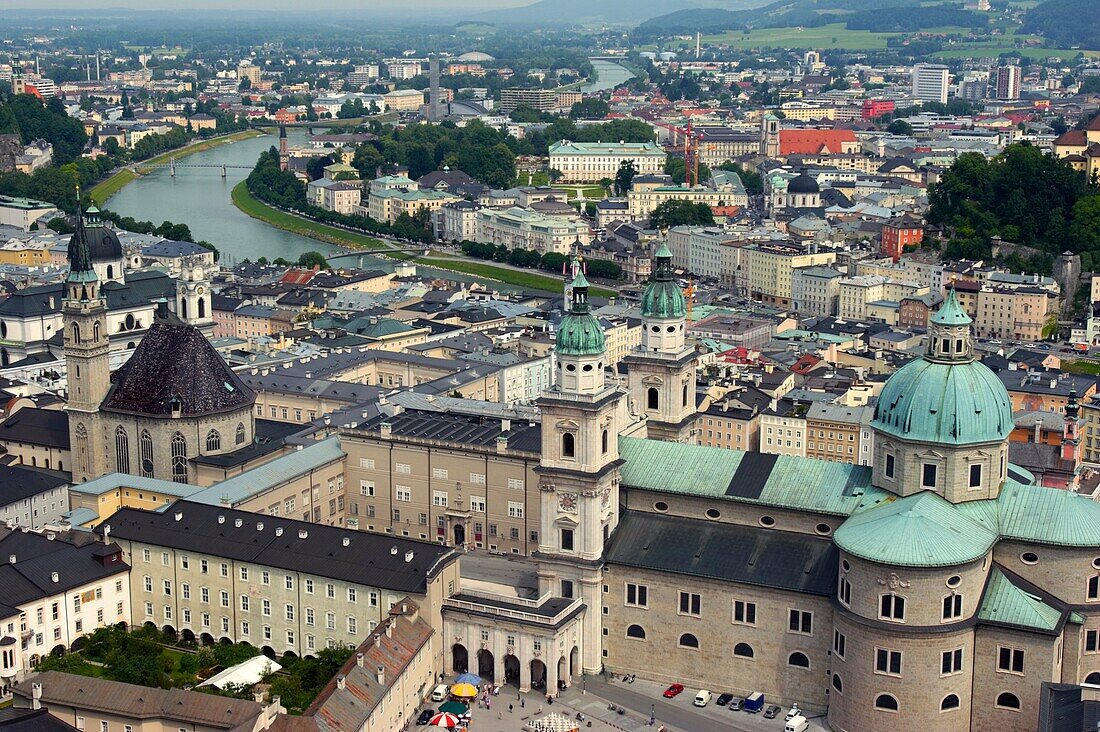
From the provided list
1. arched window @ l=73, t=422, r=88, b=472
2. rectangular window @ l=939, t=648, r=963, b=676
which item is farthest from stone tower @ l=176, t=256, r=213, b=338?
rectangular window @ l=939, t=648, r=963, b=676

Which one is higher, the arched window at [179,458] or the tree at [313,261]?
the arched window at [179,458]

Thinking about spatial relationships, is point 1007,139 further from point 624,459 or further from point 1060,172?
point 624,459

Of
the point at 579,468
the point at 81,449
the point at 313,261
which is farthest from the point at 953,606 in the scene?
the point at 313,261

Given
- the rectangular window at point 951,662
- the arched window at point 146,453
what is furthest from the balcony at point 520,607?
the arched window at point 146,453

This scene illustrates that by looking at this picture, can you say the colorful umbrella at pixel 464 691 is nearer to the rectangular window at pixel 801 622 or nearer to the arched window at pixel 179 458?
the rectangular window at pixel 801 622

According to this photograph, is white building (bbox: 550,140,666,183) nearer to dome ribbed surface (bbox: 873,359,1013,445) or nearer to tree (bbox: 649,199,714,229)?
tree (bbox: 649,199,714,229)
